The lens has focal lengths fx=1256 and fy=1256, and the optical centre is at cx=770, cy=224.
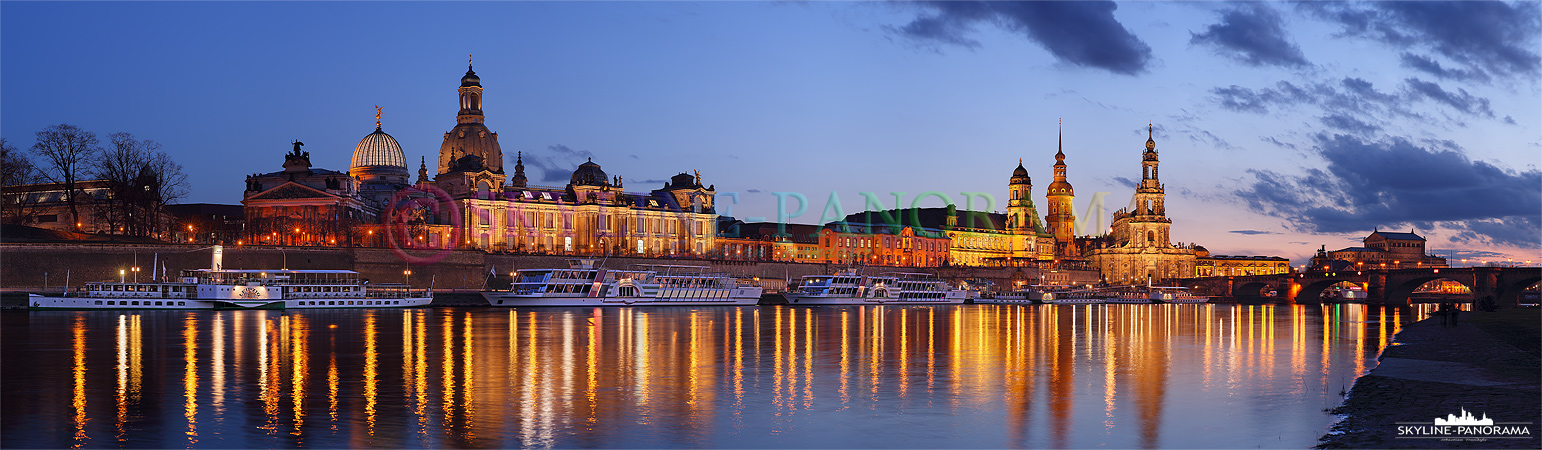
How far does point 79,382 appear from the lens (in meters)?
30.8

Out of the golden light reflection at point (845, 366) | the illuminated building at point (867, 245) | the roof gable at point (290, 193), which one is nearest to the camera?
the golden light reflection at point (845, 366)

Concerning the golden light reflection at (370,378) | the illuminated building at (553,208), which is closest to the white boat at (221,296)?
the golden light reflection at (370,378)

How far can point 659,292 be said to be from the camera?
332 ft

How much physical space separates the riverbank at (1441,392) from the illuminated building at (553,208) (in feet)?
366

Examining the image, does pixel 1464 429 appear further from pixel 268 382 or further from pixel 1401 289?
pixel 1401 289

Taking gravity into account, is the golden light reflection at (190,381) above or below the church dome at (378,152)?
below

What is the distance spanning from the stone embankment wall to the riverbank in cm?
8768

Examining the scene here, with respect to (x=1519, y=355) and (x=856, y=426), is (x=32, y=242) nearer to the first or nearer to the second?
(x=856, y=426)

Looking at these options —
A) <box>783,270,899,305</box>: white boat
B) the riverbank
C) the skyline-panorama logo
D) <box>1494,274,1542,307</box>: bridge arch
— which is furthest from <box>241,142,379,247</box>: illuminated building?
<box>1494,274,1542,307</box>: bridge arch

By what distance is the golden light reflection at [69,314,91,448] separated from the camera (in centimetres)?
2205

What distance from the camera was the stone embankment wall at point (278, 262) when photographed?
92.2 meters

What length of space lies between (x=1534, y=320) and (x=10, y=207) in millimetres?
110120

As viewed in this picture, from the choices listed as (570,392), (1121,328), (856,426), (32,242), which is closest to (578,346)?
(570,392)

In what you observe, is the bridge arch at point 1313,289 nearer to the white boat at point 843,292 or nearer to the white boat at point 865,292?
the white boat at point 865,292
